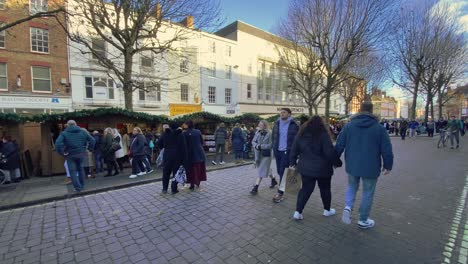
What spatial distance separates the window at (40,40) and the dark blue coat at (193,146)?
65.9ft

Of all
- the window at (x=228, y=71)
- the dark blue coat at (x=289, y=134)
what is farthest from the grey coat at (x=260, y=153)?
the window at (x=228, y=71)

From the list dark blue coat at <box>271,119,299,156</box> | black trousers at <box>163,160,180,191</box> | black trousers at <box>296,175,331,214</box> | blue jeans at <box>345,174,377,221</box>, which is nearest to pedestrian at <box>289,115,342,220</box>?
black trousers at <box>296,175,331,214</box>

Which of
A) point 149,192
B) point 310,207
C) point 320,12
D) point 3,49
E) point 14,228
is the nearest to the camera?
point 14,228

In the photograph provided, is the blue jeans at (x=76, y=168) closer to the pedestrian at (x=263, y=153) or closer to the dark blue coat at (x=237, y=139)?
the pedestrian at (x=263, y=153)

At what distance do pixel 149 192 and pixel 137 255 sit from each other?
2.99 meters

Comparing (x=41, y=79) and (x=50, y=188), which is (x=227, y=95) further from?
(x=50, y=188)

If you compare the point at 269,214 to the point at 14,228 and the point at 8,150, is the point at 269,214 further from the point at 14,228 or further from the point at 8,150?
the point at 8,150

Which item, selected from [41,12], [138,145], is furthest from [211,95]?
[41,12]

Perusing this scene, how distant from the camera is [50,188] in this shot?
632 centimetres

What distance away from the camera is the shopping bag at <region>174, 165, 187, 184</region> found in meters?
5.49

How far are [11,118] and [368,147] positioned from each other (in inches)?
393

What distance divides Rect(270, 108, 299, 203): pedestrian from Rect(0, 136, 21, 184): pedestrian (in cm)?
816

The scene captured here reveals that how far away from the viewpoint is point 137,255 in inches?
114

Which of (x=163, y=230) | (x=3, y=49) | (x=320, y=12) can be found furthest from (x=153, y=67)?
(x=163, y=230)
